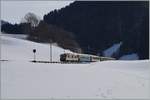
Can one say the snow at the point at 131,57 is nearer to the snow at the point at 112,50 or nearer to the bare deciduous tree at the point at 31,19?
the snow at the point at 112,50

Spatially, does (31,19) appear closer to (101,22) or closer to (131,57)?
(131,57)

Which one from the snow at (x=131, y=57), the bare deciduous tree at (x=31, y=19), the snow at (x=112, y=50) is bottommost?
the snow at (x=131, y=57)

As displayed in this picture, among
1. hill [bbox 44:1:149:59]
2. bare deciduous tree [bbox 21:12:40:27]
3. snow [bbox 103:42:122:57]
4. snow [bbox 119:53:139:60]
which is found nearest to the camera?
snow [bbox 119:53:139:60]

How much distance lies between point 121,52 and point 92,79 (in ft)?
343

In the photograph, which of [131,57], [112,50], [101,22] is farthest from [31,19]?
[101,22]

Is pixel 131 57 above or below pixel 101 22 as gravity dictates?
below

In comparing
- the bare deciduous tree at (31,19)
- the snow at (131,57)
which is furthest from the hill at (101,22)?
the bare deciduous tree at (31,19)

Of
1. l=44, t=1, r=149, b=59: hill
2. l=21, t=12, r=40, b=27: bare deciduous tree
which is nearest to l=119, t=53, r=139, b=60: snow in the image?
l=44, t=1, r=149, b=59: hill

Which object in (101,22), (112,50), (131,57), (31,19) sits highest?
(101,22)

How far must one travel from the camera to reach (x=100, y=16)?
14112 cm

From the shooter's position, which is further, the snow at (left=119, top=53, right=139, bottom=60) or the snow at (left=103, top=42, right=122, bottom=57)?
the snow at (left=103, top=42, right=122, bottom=57)

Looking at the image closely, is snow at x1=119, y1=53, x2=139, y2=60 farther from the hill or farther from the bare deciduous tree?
the bare deciduous tree

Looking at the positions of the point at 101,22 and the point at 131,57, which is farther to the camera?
the point at 101,22

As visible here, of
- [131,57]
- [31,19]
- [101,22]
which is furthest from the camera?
[101,22]
